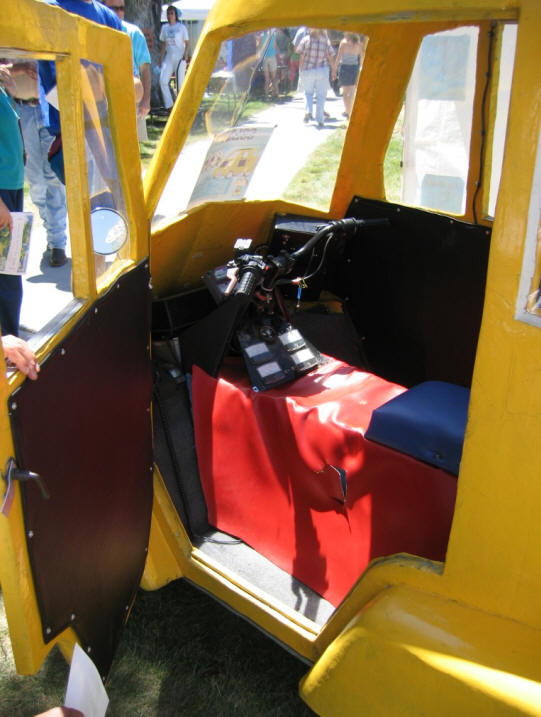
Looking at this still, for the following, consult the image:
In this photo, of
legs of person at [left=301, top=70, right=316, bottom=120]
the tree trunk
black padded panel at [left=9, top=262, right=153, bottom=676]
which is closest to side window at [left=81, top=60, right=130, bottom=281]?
black padded panel at [left=9, top=262, right=153, bottom=676]

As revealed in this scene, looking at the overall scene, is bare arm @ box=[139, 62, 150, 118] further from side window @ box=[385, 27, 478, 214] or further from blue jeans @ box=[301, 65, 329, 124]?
blue jeans @ box=[301, 65, 329, 124]

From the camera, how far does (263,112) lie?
2654 millimetres

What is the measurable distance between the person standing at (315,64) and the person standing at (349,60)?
44 millimetres

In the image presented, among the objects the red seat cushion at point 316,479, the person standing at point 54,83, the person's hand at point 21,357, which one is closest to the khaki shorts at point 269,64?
the person standing at point 54,83

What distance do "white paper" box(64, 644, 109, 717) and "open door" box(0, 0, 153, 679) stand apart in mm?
76

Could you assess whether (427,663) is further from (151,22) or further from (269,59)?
(151,22)

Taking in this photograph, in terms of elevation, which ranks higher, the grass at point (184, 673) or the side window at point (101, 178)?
the side window at point (101, 178)

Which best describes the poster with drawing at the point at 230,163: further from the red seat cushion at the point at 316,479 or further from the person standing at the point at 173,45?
the person standing at the point at 173,45

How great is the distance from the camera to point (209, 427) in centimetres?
243

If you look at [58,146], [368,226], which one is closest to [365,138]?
[368,226]

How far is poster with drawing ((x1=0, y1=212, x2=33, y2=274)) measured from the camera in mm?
1720

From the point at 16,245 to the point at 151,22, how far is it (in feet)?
43.5

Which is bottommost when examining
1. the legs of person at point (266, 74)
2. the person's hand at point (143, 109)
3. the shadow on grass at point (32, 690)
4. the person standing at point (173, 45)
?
the shadow on grass at point (32, 690)

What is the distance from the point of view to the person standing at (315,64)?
256 cm
